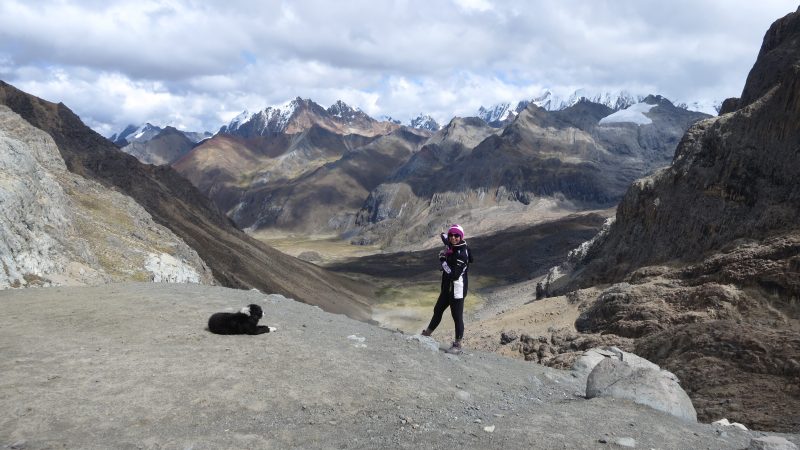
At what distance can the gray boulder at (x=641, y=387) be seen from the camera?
11281mm

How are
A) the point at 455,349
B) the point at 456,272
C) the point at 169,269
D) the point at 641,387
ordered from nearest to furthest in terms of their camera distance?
the point at 641,387 < the point at 456,272 < the point at 455,349 < the point at 169,269

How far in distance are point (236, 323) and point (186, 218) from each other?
211ft

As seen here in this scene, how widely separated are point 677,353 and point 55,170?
45.6 metres

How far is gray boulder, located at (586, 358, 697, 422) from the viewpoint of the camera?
11281mm

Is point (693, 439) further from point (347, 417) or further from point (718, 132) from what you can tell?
point (718, 132)

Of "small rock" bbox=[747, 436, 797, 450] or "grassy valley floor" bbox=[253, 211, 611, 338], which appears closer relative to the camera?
"small rock" bbox=[747, 436, 797, 450]

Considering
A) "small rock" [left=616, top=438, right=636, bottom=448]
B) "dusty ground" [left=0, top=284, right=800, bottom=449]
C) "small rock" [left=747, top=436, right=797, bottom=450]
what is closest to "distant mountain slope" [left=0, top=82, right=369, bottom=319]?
"dusty ground" [left=0, top=284, right=800, bottom=449]

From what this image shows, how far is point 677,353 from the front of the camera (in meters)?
16.5

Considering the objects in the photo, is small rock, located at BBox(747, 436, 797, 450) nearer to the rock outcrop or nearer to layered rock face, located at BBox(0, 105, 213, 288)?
the rock outcrop

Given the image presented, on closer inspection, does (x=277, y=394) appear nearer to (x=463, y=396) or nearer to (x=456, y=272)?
(x=463, y=396)

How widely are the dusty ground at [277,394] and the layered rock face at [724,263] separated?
3113mm

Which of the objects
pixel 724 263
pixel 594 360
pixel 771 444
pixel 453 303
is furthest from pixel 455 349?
pixel 724 263

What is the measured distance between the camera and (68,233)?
29562 mm

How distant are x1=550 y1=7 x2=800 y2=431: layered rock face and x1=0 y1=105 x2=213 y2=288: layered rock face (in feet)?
71.9
